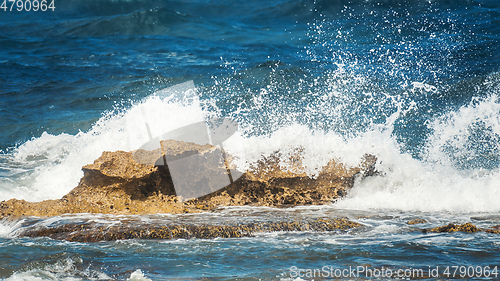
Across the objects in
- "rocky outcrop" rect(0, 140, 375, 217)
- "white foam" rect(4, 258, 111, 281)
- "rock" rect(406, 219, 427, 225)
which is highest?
"rocky outcrop" rect(0, 140, 375, 217)

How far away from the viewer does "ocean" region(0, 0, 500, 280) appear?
3709 millimetres

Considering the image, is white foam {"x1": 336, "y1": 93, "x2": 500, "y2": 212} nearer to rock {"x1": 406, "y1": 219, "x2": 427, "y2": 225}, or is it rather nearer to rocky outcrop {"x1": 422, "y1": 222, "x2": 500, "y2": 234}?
rock {"x1": 406, "y1": 219, "x2": 427, "y2": 225}

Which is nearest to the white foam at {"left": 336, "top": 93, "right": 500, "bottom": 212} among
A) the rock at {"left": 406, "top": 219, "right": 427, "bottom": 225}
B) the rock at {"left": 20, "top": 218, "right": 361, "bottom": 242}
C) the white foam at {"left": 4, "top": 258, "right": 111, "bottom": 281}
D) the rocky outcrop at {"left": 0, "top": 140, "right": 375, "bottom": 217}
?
the rocky outcrop at {"left": 0, "top": 140, "right": 375, "bottom": 217}

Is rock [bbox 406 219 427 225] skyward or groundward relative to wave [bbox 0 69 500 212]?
groundward

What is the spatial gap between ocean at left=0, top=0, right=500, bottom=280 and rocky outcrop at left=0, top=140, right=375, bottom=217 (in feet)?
0.61

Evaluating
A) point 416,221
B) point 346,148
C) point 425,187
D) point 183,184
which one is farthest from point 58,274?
point 425,187

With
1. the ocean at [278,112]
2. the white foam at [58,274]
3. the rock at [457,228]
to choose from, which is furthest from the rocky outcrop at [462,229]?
the white foam at [58,274]

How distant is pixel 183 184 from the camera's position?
17.1ft

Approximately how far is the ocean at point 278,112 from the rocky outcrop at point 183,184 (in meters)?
0.19

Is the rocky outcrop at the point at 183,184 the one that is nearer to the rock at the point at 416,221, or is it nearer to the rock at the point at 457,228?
the rock at the point at 416,221

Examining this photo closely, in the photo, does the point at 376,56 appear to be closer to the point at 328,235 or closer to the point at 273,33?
the point at 273,33

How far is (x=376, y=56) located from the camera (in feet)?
42.8

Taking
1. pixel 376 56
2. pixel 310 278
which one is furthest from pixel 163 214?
pixel 376 56

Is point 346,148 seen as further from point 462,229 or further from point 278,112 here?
point 278,112
